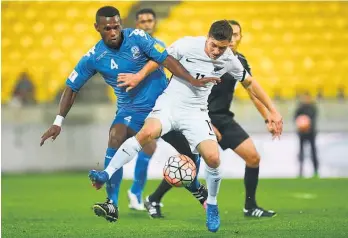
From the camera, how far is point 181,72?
720 cm

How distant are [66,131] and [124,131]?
888 cm

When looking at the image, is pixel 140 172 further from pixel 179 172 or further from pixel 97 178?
pixel 97 178

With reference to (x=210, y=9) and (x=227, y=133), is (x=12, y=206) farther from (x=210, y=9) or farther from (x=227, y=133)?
(x=210, y=9)

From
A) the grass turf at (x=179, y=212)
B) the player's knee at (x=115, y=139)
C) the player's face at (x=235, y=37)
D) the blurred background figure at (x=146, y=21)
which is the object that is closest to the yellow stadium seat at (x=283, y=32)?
the grass turf at (x=179, y=212)

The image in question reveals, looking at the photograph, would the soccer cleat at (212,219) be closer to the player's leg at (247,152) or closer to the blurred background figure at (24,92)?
the player's leg at (247,152)

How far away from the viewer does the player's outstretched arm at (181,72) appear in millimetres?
7055

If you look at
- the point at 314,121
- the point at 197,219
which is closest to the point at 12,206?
the point at 197,219

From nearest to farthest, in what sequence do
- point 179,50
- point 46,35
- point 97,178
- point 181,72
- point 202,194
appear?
point 97,178 → point 181,72 → point 179,50 → point 202,194 → point 46,35

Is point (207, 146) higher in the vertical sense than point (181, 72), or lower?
lower

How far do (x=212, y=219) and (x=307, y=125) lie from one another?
8749mm

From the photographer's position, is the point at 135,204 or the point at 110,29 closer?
the point at 110,29

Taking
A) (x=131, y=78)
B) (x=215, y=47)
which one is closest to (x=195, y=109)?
(x=215, y=47)

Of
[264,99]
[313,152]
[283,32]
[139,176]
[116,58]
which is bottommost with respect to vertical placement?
[139,176]

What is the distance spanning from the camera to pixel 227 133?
8727mm
